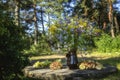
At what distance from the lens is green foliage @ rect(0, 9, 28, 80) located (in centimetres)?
849

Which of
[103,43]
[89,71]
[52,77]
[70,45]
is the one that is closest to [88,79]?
[89,71]

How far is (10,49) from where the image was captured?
848 cm

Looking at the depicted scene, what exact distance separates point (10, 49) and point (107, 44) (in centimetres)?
1489

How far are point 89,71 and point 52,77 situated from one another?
131 centimetres

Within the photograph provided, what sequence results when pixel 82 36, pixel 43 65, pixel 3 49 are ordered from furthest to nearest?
pixel 43 65 < pixel 82 36 < pixel 3 49

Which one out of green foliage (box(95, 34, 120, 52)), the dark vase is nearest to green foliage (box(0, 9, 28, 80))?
the dark vase

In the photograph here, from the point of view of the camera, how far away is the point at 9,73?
8930mm

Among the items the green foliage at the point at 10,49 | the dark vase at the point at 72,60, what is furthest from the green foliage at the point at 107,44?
the green foliage at the point at 10,49

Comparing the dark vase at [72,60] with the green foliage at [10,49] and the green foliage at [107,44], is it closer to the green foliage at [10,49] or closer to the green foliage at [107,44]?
the green foliage at [10,49]

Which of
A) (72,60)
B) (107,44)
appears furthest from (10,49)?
(107,44)

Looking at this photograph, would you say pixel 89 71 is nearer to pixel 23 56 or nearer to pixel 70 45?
pixel 70 45

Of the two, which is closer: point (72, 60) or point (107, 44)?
point (72, 60)

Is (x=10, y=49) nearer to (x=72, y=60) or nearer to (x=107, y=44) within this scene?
(x=72, y=60)

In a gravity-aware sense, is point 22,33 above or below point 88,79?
above
